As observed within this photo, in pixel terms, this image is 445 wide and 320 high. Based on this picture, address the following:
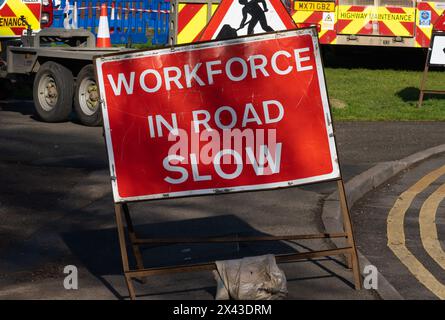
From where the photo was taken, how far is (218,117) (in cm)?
702

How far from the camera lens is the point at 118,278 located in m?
7.54

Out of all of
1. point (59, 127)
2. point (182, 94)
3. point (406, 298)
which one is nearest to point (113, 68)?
point (182, 94)

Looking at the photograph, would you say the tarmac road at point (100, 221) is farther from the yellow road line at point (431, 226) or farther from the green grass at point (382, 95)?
the green grass at point (382, 95)

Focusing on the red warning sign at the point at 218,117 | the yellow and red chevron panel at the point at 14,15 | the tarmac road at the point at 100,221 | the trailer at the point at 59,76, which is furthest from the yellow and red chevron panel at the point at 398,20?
the red warning sign at the point at 218,117

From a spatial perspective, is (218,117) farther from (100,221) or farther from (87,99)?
(87,99)

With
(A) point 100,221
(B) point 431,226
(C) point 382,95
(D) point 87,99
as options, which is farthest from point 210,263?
(C) point 382,95

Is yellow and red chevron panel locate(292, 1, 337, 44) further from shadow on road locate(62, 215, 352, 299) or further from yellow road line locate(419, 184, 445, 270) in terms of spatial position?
shadow on road locate(62, 215, 352, 299)

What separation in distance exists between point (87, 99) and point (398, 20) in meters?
9.83

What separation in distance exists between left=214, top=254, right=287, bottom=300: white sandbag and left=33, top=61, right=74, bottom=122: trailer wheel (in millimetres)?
9483

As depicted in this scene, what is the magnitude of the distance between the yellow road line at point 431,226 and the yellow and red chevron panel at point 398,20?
12.1 meters

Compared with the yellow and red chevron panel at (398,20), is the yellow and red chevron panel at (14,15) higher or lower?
higher

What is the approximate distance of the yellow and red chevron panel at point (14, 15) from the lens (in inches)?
714

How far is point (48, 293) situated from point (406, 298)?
233 cm

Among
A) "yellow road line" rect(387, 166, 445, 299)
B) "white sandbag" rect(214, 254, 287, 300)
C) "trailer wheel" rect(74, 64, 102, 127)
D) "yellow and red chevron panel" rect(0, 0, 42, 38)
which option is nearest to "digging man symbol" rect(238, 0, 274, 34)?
"yellow road line" rect(387, 166, 445, 299)
